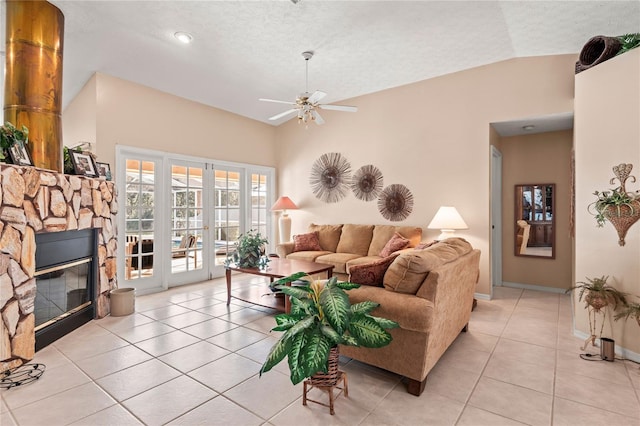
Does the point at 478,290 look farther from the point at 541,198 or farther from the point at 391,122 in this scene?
the point at 391,122

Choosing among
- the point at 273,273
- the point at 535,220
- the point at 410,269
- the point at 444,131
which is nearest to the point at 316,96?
the point at 273,273

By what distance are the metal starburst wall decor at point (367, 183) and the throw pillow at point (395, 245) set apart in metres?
1.00

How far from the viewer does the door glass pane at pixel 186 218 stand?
5.17 m

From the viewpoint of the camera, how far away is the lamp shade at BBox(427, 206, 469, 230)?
430cm

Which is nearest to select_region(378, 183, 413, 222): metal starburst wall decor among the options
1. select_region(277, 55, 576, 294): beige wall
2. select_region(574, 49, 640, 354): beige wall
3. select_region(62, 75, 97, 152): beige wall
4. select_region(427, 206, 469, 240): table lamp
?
select_region(277, 55, 576, 294): beige wall

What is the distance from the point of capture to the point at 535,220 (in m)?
5.00

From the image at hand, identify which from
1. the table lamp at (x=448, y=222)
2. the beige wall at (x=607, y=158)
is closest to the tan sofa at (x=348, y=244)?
the table lamp at (x=448, y=222)

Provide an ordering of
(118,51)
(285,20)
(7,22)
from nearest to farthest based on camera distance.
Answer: (7,22) < (285,20) < (118,51)

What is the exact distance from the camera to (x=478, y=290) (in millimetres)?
4562

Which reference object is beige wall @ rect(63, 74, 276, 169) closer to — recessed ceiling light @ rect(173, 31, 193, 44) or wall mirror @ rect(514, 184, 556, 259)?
recessed ceiling light @ rect(173, 31, 193, 44)

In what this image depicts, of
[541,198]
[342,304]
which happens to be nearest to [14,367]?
[342,304]

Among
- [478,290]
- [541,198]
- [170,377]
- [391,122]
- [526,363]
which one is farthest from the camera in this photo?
[391,122]

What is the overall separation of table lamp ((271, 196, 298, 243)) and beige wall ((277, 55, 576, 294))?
0.57 m

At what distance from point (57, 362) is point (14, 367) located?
27cm
